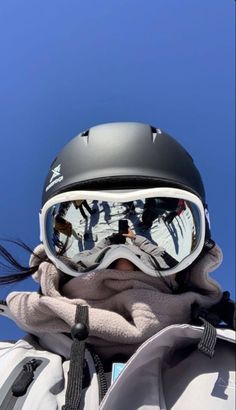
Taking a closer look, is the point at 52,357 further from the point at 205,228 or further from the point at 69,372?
the point at 205,228

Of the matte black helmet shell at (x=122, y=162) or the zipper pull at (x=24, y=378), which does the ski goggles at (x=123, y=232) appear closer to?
the matte black helmet shell at (x=122, y=162)

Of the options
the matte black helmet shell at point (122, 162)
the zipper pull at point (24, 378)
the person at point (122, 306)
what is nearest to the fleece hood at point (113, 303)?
the person at point (122, 306)

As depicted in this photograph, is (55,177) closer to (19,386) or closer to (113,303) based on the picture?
(113,303)

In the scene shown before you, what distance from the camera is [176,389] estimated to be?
107 centimetres

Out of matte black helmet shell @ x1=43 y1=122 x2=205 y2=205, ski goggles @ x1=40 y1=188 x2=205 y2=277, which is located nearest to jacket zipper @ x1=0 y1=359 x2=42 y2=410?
ski goggles @ x1=40 y1=188 x2=205 y2=277

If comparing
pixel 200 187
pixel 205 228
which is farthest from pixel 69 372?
pixel 200 187

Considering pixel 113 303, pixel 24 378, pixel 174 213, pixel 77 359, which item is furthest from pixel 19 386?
pixel 174 213

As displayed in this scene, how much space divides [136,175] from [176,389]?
0.68 meters

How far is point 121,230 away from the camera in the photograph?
1.49 m

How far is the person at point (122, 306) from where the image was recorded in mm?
1054

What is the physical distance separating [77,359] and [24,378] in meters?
0.14

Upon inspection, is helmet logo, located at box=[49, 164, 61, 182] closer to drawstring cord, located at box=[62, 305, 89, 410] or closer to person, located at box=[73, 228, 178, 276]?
person, located at box=[73, 228, 178, 276]

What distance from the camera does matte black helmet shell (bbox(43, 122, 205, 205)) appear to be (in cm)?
150

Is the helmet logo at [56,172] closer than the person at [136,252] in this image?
No
